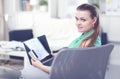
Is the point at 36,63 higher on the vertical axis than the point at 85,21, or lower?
lower

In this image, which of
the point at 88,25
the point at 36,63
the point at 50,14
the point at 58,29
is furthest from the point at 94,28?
the point at 50,14

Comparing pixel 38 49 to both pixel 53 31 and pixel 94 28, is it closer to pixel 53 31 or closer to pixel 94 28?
pixel 94 28

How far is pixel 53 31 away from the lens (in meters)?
4.31

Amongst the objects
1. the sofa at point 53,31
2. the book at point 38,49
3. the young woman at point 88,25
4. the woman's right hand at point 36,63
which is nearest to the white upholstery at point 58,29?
the sofa at point 53,31

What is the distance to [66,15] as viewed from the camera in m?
4.62

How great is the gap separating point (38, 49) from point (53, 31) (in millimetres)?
2253

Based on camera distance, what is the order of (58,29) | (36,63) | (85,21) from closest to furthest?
(85,21)
(36,63)
(58,29)

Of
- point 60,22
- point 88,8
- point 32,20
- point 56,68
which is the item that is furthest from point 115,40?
point 56,68

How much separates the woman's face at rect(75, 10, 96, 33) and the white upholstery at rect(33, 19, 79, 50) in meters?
2.31

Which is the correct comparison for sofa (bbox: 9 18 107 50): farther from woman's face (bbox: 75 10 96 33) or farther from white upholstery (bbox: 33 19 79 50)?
woman's face (bbox: 75 10 96 33)

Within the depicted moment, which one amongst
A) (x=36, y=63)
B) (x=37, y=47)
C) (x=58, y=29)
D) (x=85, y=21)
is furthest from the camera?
(x=58, y=29)

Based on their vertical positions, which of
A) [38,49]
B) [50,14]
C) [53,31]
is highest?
[50,14]

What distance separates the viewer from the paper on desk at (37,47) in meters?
2.01

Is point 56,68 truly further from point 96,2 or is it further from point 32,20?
point 32,20
